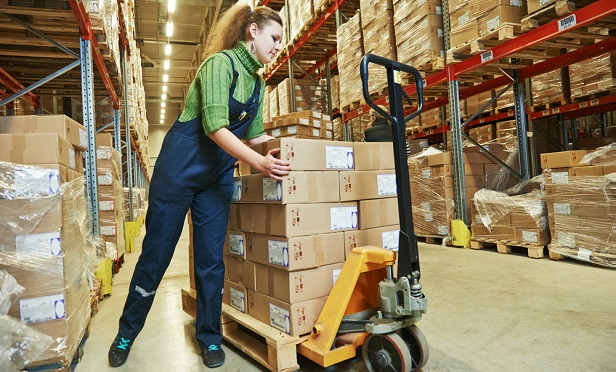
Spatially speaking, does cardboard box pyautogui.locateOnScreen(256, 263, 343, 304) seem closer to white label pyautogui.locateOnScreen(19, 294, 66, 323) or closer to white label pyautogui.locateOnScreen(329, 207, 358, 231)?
white label pyautogui.locateOnScreen(329, 207, 358, 231)

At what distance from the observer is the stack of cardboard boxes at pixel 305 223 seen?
2.05 metres

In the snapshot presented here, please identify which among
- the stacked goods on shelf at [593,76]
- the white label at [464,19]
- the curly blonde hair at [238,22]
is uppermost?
the white label at [464,19]

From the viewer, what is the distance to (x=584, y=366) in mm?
1931

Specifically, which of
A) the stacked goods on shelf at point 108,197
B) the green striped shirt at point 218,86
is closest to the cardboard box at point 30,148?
the green striped shirt at point 218,86

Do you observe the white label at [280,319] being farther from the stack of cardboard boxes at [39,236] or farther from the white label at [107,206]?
the white label at [107,206]

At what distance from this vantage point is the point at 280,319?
2109 millimetres

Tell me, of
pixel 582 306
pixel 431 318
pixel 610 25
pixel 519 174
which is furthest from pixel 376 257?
pixel 519 174

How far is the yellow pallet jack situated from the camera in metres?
1.79

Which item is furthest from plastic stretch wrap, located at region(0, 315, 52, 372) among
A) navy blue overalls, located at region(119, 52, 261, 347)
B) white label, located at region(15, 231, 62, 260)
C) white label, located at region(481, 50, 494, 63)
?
white label, located at region(481, 50, 494, 63)

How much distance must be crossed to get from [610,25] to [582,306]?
3.33m

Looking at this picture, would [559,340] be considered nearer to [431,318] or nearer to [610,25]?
[431,318]

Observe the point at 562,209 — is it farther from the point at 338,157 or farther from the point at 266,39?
the point at 266,39

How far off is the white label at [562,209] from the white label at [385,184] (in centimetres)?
278

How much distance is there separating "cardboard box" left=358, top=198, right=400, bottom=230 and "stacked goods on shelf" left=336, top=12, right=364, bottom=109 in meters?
4.61
